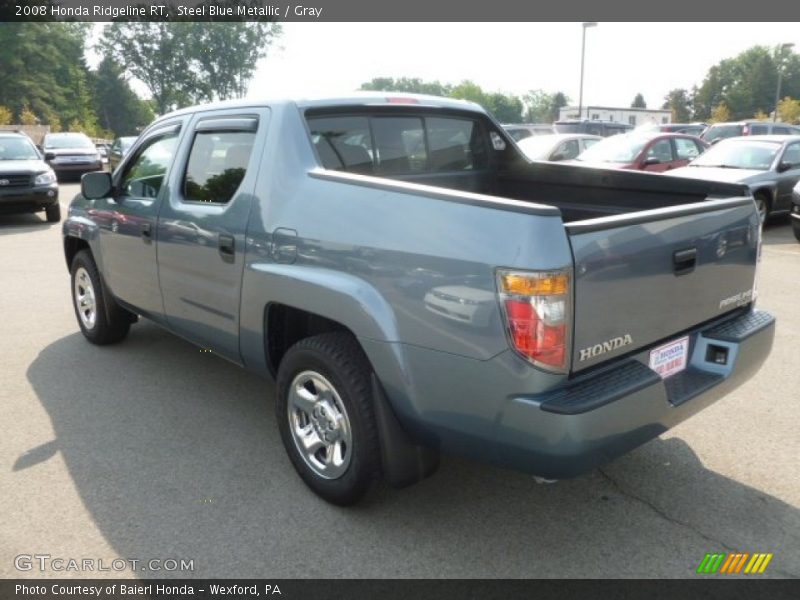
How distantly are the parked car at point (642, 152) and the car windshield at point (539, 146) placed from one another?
2.36ft

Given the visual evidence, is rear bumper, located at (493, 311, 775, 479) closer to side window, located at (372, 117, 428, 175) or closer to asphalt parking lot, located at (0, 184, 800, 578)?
asphalt parking lot, located at (0, 184, 800, 578)

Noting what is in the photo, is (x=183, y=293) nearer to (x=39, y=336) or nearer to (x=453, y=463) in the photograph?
(x=453, y=463)

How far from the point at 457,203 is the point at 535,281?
1.38 feet

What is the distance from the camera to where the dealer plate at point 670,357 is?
278 cm

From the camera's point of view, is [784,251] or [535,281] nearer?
[535,281]

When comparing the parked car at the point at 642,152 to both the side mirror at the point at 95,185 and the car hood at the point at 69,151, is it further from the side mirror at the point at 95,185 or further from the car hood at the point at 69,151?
the car hood at the point at 69,151

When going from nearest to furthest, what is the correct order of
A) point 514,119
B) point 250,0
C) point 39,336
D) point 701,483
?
point 701,483 → point 39,336 → point 250,0 → point 514,119

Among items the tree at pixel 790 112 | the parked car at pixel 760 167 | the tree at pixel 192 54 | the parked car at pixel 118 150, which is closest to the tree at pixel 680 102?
the tree at pixel 790 112

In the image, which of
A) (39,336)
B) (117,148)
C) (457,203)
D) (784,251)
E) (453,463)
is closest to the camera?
(457,203)

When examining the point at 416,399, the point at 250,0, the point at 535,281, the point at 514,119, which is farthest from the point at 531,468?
the point at 514,119

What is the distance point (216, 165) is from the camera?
150 inches

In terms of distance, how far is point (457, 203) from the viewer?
247 cm

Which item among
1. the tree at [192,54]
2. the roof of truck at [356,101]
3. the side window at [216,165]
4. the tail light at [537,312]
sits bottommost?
the tail light at [537,312]


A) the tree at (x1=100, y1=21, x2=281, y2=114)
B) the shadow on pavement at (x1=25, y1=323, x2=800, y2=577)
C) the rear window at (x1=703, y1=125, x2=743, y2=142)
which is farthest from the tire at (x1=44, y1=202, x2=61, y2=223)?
the tree at (x1=100, y1=21, x2=281, y2=114)
